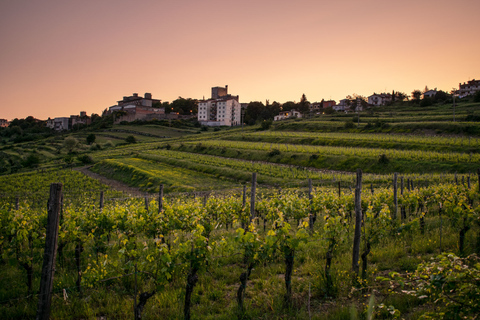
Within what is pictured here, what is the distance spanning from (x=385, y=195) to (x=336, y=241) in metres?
7.96

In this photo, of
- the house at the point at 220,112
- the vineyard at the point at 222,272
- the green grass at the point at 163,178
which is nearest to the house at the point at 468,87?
the house at the point at 220,112

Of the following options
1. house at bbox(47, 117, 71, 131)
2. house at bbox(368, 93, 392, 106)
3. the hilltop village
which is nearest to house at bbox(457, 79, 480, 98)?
the hilltop village

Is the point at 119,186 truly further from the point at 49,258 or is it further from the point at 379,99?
the point at 379,99

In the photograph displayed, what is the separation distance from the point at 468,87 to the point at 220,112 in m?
105

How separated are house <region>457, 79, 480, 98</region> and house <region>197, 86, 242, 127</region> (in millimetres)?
92471

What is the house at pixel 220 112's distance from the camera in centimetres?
11619

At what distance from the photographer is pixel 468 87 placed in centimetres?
11925

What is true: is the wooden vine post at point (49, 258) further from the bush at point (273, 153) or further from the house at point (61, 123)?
the house at point (61, 123)

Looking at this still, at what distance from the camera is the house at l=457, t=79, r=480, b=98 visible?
116037 mm

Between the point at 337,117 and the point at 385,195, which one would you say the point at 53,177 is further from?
the point at 337,117

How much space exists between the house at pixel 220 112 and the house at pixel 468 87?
92.5 metres

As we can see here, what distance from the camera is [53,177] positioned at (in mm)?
41594

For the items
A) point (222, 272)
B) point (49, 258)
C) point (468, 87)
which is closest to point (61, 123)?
point (222, 272)

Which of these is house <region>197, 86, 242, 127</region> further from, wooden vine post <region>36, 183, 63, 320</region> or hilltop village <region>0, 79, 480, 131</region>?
wooden vine post <region>36, 183, 63, 320</region>
